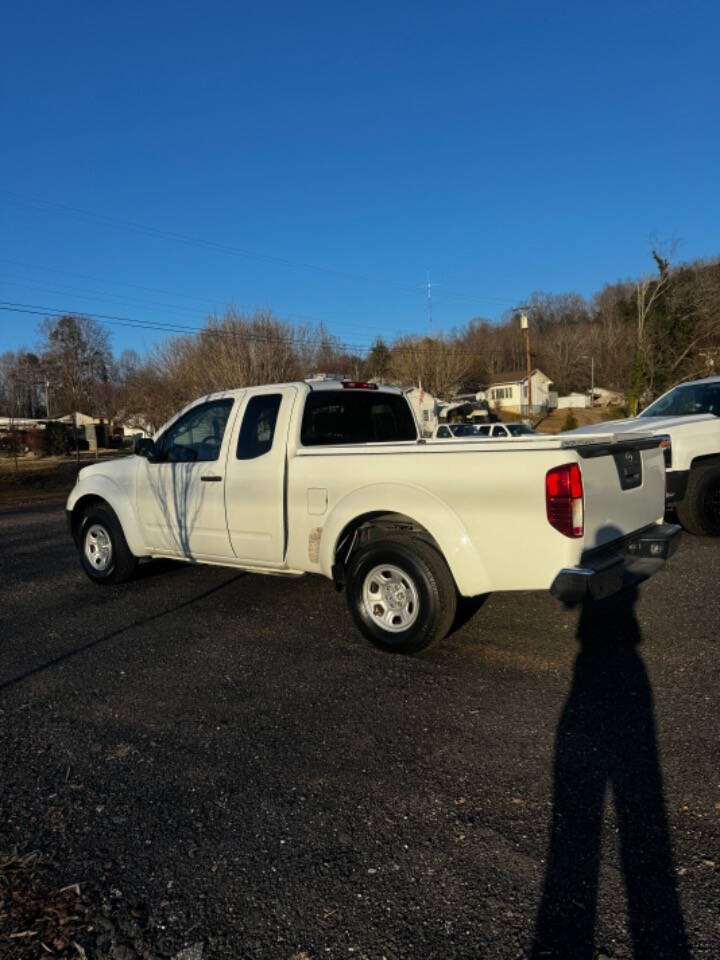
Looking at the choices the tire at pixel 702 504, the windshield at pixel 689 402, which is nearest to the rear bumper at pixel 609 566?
the tire at pixel 702 504

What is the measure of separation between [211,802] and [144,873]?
0.48m

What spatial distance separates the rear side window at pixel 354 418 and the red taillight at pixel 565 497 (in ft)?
7.44

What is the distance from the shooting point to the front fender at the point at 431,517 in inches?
173

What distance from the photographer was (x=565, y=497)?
3.99 metres

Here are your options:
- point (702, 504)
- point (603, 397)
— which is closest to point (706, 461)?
point (702, 504)

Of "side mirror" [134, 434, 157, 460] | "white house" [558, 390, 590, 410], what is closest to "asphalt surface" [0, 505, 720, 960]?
"side mirror" [134, 434, 157, 460]

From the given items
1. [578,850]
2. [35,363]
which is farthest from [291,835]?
[35,363]

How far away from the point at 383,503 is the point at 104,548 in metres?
3.79

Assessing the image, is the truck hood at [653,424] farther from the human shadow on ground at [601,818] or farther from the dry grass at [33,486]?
the dry grass at [33,486]

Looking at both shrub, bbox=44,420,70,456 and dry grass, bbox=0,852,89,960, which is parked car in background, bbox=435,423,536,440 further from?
shrub, bbox=44,420,70,456

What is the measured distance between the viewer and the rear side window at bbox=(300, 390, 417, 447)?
5703 millimetres

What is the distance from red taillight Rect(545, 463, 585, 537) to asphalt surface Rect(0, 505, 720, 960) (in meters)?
1.00

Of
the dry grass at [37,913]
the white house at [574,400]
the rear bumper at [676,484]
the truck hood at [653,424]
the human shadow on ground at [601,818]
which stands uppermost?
the white house at [574,400]

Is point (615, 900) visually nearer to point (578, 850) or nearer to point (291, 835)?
point (578, 850)
